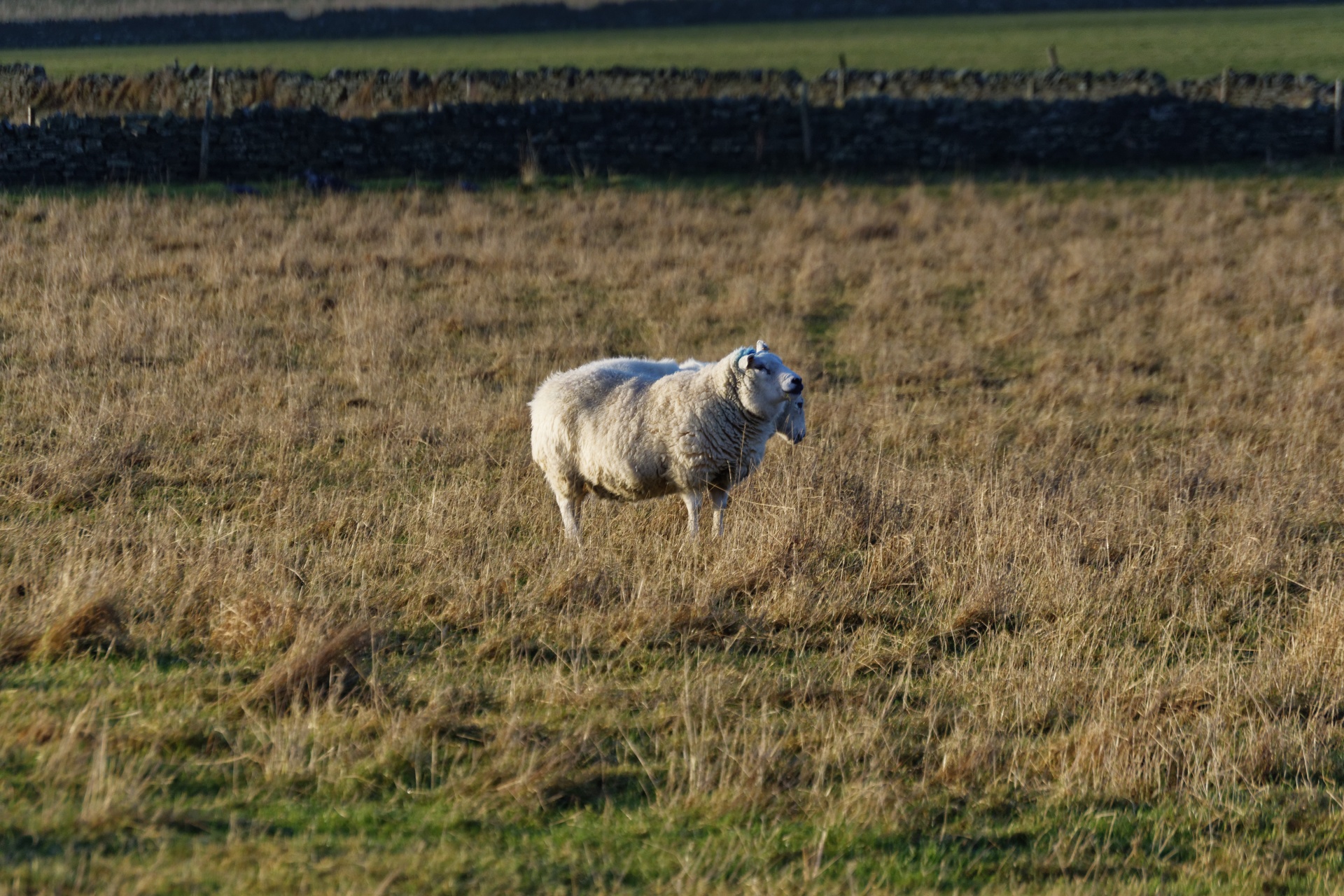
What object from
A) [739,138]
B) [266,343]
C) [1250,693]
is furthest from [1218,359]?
[739,138]

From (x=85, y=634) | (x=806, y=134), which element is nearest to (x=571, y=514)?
(x=85, y=634)

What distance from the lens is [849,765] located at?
4.65m

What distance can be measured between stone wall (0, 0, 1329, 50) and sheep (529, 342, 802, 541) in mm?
37514

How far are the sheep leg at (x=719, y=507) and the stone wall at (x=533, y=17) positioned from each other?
38013 millimetres

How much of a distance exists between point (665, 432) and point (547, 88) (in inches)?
957

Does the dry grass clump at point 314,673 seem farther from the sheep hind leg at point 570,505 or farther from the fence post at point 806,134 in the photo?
the fence post at point 806,134

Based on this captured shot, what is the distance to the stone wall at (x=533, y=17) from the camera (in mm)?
46062

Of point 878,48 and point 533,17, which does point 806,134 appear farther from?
point 533,17

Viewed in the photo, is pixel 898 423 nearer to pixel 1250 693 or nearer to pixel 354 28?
pixel 1250 693

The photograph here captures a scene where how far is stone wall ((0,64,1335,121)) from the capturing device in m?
24.0

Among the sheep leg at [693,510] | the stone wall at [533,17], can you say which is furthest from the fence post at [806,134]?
the stone wall at [533,17]

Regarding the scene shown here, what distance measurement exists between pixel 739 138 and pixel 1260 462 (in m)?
15.1

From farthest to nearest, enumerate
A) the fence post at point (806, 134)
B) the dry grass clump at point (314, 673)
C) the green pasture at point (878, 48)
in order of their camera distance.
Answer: the green pasture at point (878, 48)
the fence post at point (806, 134)
the dry grass clump at point (314, 673)

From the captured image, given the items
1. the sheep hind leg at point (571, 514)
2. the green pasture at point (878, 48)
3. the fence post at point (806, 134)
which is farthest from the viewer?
the green pasture at point (878, 48)
